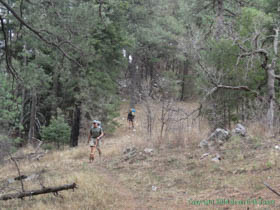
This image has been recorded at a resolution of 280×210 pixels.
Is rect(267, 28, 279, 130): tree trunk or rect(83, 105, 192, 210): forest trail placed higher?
rect(267, 28, 279, 130): tree trunk

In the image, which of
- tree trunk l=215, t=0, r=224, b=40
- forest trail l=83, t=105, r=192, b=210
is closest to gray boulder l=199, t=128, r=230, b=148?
forest trail l=83, t=105, r=192, b=210

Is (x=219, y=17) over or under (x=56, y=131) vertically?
over

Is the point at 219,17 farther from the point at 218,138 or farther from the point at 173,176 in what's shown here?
the point at 173,176

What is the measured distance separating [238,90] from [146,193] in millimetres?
7798

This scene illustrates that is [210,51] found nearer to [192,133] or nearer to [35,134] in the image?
[192,133]

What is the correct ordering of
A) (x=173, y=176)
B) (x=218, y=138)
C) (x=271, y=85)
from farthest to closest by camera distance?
(x=271, y=85)
(x=218, y=138)
(x=173, y=176)

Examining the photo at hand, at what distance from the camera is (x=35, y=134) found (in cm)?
2617

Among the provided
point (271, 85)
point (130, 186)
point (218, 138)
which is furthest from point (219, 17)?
point (130, 186)

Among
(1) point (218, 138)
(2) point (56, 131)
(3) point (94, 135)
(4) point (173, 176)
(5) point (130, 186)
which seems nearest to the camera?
(5) point (130, 186)

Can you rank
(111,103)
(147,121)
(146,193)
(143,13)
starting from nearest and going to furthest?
(146,193)
(147,121)
(111,103)
(143,13)

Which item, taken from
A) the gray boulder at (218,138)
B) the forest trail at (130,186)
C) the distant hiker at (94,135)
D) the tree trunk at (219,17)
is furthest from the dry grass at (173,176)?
the tree trunk at (219,17)

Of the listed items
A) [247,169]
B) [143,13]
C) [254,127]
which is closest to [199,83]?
[254,127]

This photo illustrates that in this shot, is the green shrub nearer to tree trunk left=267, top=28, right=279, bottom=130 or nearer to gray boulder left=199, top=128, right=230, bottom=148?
gray boulder left=199, top=128, right=230, bottom=148

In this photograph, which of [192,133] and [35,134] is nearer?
[192,133]
